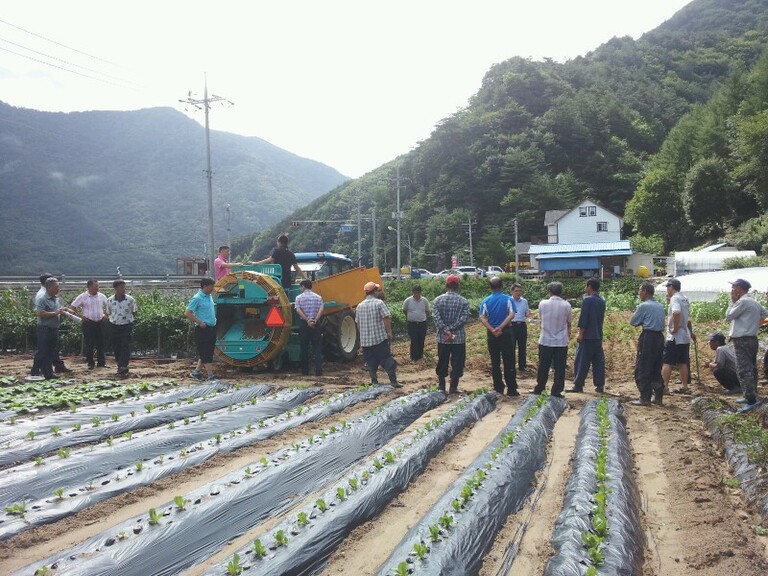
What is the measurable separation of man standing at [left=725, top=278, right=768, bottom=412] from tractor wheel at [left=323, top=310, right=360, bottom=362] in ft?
22.0

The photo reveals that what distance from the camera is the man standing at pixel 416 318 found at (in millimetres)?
12164

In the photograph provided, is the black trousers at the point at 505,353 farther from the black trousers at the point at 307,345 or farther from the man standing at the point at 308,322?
the black trousers at the point at 307,345

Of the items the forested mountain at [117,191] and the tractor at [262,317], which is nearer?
the tractor at [262,317]

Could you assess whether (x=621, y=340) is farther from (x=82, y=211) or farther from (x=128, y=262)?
(x=82, y=211)

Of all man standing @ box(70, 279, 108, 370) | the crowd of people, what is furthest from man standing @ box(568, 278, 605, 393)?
man standing @ box(70, 279, 108, 370)

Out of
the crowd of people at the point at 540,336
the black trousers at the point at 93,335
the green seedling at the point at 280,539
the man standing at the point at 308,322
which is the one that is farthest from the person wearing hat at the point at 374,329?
the green seedling at the point at 280,539

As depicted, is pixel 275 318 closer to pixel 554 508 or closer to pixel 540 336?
pixel 540 336

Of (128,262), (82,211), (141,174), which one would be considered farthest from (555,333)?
(141,174)

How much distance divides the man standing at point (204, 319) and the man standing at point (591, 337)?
18.4ft

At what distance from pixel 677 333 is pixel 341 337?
240 inches

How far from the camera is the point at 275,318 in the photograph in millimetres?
10320

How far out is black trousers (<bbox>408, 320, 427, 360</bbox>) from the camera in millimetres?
12344

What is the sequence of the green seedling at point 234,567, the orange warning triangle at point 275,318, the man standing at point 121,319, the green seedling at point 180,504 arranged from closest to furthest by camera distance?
the green seedling at point 234,567 < the green seedling at point 180,504 < the orange warning triangle at point 275,318 < the man standing at point 121,319

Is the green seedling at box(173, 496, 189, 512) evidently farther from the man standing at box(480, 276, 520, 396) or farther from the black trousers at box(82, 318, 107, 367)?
the black trousers at box(82, 318, 107, 367)
